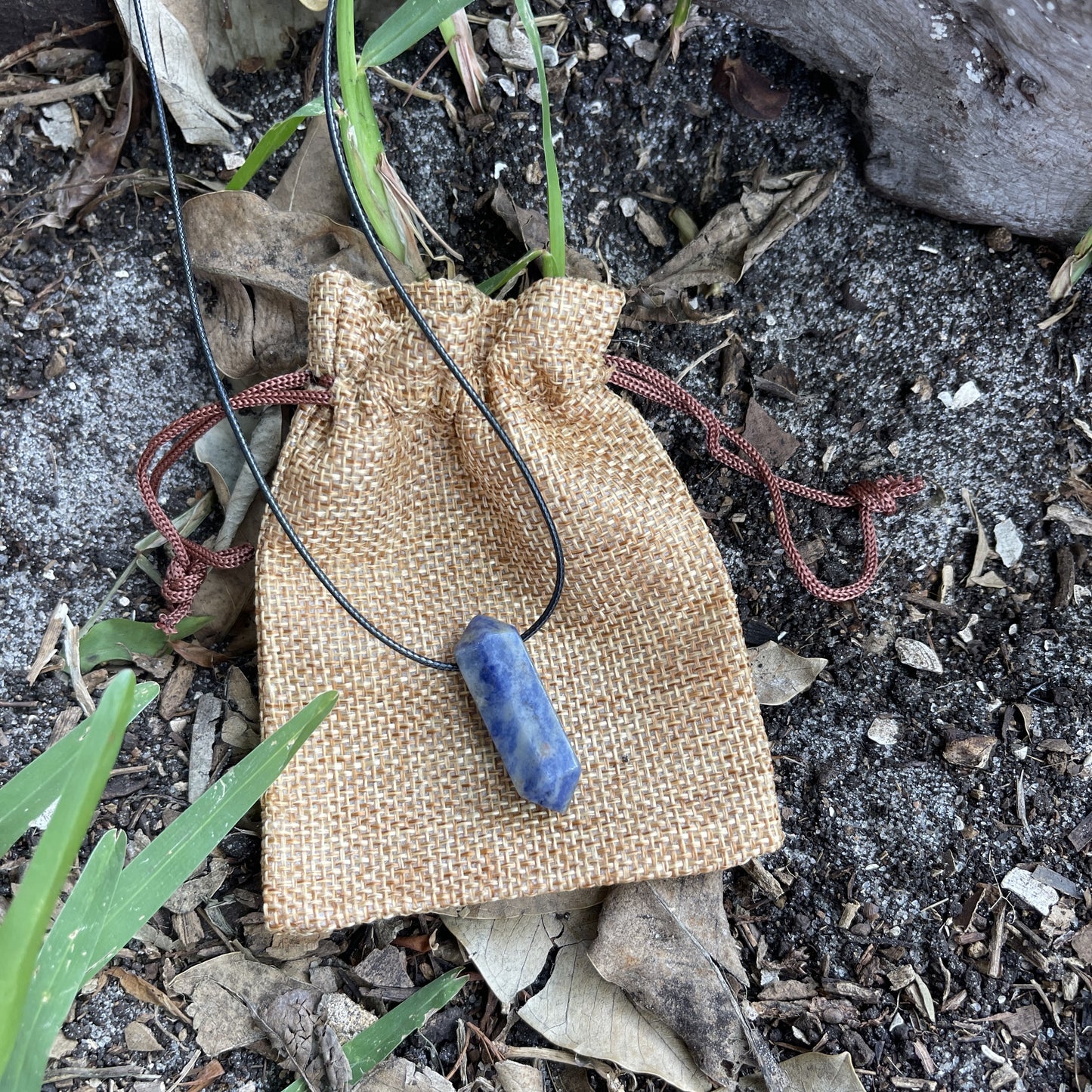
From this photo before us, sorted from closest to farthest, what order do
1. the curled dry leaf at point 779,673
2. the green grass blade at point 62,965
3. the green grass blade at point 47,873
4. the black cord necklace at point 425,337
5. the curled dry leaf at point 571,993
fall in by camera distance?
the green grass blade at point 47,873, the green grass blade at point 62,965, the black cord necklace at point 425,337, the curled dry leaf at point 571,993, the curled dry leaf at point 779,673

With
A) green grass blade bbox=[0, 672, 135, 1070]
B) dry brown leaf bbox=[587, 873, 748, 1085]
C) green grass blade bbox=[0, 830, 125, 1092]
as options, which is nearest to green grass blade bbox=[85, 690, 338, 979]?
green grass blade bbox=[0, 830, 125, 1092]

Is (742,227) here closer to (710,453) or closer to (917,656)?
(710,453)

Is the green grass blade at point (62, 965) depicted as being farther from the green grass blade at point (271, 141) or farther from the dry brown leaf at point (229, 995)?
the green grass blade at point (271, 141)

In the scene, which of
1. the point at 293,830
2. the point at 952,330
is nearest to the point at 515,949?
the point at 293,830

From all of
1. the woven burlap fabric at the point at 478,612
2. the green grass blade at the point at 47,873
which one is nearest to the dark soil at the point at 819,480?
the woven burlap fabric at the point at 478,612

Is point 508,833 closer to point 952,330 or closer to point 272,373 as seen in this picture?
point 272,373

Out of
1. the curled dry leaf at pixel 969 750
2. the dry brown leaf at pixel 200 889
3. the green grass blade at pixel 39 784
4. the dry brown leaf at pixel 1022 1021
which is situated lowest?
the dry brown leaf at pixel 1022 1021
